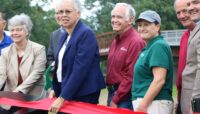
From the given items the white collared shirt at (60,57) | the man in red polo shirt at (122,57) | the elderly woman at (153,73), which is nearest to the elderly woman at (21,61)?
the white collared shirt at (60,57)

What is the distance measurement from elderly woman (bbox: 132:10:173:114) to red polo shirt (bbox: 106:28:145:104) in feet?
1.60

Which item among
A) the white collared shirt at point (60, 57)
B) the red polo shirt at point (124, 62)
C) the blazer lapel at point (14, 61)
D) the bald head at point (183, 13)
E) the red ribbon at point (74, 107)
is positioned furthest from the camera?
the blazer lapel at point (14, 61)

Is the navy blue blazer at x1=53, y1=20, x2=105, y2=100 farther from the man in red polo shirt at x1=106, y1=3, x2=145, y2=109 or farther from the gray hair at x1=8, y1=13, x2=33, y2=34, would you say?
the gray hair at x1=8, y1=13, x2=33, y2=34

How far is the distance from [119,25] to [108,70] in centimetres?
52

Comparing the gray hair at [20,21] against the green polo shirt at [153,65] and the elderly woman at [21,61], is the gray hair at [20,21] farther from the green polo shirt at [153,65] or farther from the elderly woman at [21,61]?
the green polo shirt at [153,65]

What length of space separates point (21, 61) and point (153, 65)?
1.68 meters

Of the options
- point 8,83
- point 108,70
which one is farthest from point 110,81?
point 8,83

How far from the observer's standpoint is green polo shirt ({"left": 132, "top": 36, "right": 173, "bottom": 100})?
12.9 ft

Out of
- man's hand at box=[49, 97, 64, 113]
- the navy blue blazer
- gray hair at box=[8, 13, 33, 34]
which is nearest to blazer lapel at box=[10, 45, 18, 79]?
gray hair at box=[8, 13, 33, 34]

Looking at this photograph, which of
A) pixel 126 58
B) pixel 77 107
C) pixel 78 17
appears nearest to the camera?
pixel 77 107

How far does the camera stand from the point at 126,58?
15.5ft

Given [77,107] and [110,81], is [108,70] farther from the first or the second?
[77,107]

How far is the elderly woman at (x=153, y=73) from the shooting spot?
12.8 feet

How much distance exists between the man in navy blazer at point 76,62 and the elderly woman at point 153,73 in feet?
1.26
